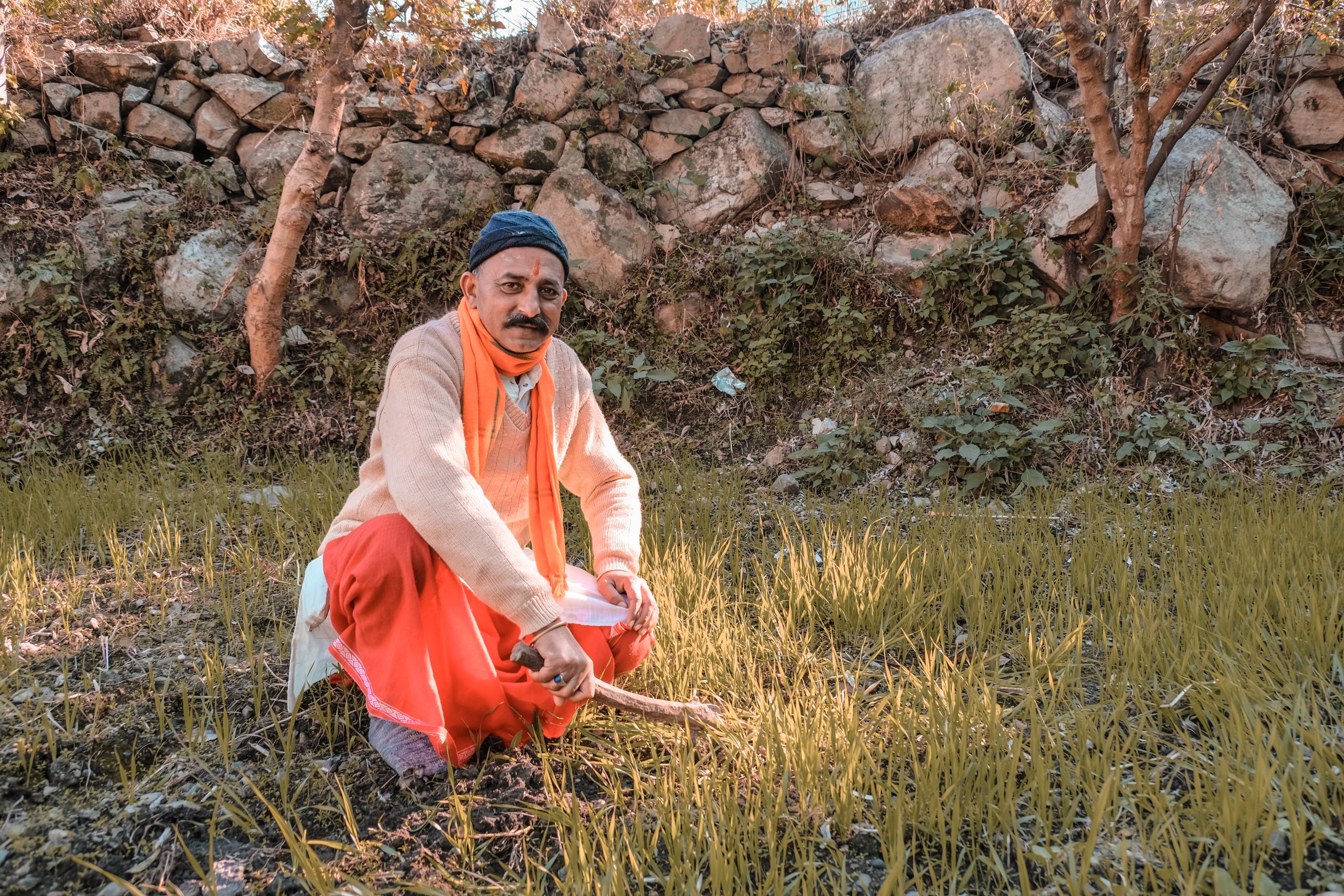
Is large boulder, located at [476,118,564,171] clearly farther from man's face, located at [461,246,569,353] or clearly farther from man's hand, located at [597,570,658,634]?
man's hand, located at [597,570,658,634]

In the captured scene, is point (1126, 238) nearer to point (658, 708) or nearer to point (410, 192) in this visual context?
point (658, 708)

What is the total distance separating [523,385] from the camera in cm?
203

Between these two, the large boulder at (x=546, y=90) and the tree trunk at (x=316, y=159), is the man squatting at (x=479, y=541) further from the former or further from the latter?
the large boulder at (x=546, y=90)

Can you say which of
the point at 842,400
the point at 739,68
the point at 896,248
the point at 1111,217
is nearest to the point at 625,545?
the point at 842,400

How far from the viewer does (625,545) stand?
2.13m

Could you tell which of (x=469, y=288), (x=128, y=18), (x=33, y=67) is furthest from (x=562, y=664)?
(x=128, y=18)

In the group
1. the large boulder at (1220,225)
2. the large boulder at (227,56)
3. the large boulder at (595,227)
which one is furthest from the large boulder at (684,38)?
the large boulder at (1220,225)

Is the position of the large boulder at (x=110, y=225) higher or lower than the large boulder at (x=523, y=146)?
lower

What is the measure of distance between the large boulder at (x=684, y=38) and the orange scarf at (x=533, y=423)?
4393 millimetres

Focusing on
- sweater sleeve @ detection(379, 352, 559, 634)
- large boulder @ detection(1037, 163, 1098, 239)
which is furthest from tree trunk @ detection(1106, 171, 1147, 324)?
sweater sleeve @ detection(379, 352, 559, 634)

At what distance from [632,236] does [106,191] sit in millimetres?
3378

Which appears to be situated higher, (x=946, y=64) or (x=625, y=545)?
(x=946, y=64)

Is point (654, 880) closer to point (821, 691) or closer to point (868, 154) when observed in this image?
point (821, 691)

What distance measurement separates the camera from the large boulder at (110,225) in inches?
190
